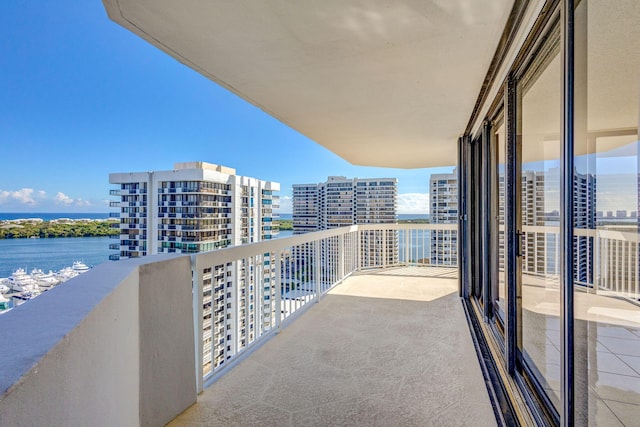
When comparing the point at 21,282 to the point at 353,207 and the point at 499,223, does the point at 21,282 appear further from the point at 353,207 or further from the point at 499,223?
the point at 353,207

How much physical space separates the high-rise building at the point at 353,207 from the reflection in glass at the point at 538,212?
420 centimetres

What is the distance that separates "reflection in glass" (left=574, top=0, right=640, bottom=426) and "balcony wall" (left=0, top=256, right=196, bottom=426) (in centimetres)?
163

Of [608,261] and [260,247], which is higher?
[608,261]

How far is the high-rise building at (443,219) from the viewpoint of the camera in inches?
228

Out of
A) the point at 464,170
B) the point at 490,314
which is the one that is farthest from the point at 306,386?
the point at 464,170

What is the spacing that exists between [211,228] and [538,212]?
5.01m

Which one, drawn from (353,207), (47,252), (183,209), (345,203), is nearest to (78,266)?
(47,252)

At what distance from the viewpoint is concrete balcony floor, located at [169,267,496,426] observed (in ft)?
6.18

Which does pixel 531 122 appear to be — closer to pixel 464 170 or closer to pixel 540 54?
pixel 540 54

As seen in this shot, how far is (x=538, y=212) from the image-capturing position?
6.45 ft

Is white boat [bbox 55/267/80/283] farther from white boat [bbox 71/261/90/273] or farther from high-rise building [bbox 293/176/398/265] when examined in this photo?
high-rise building [bbox 293/176/398/265]

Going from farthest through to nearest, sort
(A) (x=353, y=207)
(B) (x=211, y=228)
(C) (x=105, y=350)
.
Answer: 1. (A) (x=353, y=207)
2. (B) (x=211, y=228)
3. (C) (x=105, y=350)

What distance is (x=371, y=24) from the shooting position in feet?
5.80

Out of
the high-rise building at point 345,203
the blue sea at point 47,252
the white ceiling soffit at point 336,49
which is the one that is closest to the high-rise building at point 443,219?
the high-rise building at point 345,203
